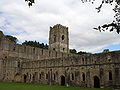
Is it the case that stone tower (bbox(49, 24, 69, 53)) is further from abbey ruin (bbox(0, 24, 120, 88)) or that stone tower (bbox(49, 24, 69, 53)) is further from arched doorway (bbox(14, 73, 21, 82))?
arched doorway (bbox(14, 73, 21, 82))

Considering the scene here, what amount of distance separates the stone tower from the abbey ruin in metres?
7.28

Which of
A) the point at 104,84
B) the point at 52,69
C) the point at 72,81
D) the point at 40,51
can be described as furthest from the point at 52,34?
the point at 104,84

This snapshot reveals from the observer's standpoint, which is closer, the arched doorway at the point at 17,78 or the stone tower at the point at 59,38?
the arched doorway at the point at 17,78

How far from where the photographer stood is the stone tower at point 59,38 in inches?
2729

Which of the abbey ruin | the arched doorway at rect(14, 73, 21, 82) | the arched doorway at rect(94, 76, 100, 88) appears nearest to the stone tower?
the abbey ruin

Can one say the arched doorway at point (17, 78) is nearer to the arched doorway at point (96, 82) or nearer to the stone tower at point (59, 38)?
the stone tower at point (59, 38)

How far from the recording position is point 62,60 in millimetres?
38750

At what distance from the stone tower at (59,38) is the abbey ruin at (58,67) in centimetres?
728

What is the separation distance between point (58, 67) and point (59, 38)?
30902mm

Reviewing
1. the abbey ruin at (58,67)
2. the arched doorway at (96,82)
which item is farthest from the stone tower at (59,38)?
the arched doorway at (96,82)

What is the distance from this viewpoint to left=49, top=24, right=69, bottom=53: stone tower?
227 ft

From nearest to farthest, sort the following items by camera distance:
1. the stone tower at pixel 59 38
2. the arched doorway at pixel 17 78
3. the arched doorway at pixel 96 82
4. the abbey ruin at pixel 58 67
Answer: the abbey ruin at pixel 58 67 → the arched doorway at pixel 96 82 → the arched doorway at pixel 17 78 → the stone tower at pixel 59 38

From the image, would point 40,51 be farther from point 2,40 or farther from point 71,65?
point 71,65

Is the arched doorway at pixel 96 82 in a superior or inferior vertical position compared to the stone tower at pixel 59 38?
inferior
